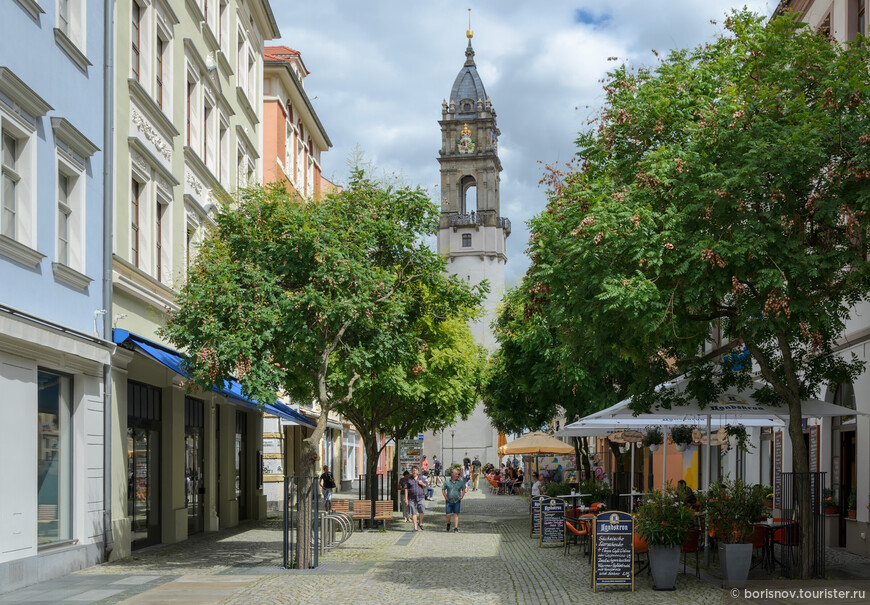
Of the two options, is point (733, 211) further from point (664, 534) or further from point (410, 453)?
point (410, 453)

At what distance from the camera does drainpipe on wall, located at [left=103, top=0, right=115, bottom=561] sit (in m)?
18.4

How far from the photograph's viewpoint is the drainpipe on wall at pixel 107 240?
725 inches

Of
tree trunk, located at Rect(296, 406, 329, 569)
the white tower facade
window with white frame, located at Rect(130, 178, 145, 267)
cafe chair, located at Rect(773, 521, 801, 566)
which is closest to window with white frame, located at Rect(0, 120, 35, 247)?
window with white frame, located at Rect(130, 178, 145, 267)

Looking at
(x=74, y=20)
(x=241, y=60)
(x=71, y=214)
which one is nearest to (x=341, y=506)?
(x=71, y=214)

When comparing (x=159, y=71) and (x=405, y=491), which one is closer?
(x=159, y=71)

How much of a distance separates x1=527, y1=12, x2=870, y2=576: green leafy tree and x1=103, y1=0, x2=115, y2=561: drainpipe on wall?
23.5ft

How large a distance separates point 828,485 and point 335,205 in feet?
39.6

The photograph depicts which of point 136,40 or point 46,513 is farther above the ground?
point 136,40

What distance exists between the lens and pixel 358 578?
16.4 meters

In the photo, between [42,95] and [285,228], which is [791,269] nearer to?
[285,228]

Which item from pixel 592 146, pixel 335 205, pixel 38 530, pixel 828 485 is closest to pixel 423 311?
pixel 335 205

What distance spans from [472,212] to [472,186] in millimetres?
3061

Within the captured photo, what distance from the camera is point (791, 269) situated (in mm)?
13977

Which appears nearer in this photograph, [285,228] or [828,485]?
[285,228]
